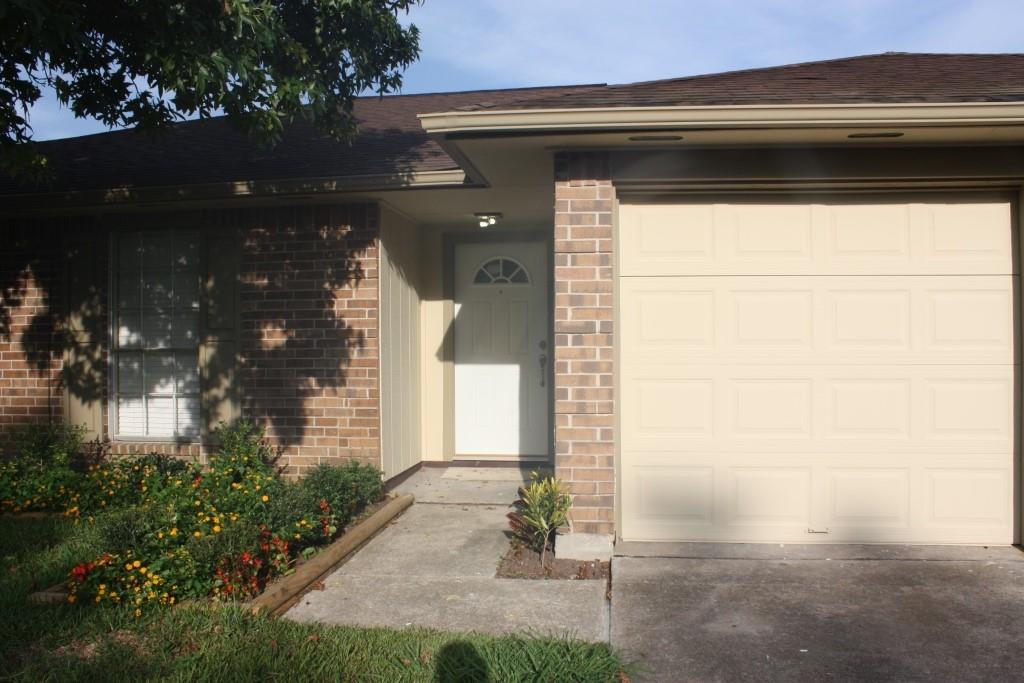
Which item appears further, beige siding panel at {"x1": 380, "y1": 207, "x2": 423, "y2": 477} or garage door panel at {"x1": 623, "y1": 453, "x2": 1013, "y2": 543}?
beige siding panel at {"x1": 380, "y1": 207, "x2": 423, "y2": 477}

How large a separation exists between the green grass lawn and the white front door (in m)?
5.08

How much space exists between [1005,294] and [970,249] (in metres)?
0.39

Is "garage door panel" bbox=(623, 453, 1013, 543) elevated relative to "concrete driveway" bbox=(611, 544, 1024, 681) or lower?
elevated

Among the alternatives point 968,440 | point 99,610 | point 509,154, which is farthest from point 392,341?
point 968,440

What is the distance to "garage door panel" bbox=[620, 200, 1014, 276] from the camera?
19.4ft

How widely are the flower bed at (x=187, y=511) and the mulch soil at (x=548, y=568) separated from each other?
1.42 meters

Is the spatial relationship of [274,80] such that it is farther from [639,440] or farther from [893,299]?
[893,299]

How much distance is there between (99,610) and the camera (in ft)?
15.4

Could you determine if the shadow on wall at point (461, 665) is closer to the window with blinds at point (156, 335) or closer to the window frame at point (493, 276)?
the window with blinds at point (156, 335)

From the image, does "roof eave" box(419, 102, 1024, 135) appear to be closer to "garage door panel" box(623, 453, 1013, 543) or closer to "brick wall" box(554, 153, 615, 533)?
"brick wall" box(554, 153, 615, 533)

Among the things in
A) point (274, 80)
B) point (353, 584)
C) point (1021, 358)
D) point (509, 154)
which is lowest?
point (353, 584)

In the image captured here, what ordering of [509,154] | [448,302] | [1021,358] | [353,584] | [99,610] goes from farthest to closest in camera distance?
[448,302] → [509,154] → [1021,358] → [353,584] → [99,610]

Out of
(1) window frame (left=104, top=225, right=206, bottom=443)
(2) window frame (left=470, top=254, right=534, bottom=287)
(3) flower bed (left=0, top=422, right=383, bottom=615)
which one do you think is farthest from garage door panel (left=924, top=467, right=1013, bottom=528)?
(1) window frame (left=104, top=225, right=206, bottom=443)

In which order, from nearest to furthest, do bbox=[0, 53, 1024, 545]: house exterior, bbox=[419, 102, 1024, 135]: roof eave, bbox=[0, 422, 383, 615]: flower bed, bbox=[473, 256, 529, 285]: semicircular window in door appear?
bbox=[0, 422, 383, 615]: flower bed < bbox=[419, 102, 1024, 135]: roof eave < bbox=[0, 53, 1024, 545]: house exterior < bbox=[473, 256, 529, 285]: semicircular window in door
